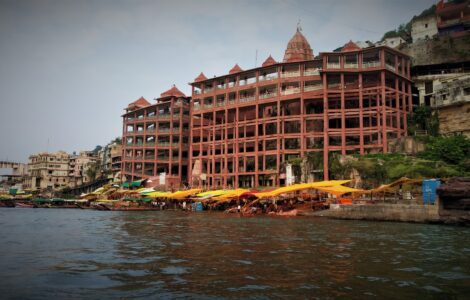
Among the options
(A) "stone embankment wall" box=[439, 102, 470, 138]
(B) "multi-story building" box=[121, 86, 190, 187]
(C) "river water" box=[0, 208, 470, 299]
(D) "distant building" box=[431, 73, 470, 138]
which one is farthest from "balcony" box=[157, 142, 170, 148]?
(C) "river water" box=[0, 208, 470, 299]

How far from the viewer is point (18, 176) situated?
12588cm

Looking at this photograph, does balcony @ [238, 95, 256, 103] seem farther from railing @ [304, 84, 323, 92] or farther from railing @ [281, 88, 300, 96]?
railing @ [304, 84, 323, 92]

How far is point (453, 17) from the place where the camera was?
61500mm

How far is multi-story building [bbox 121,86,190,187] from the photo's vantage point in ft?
237

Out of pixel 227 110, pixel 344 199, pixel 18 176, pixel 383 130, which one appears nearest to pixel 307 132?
pixel 383 130

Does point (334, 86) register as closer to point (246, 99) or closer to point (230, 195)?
point (246, 99)

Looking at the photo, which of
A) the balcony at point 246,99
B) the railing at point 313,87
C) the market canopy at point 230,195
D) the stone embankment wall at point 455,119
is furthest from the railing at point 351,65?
the market canopy at point 230,195

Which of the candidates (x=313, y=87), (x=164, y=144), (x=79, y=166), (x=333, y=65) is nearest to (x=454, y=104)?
(x=333, y=65)

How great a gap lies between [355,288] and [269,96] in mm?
51178

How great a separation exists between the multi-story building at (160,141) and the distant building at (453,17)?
44.9 meters

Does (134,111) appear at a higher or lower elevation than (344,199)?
higher

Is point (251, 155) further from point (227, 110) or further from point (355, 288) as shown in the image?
point (355, 288)

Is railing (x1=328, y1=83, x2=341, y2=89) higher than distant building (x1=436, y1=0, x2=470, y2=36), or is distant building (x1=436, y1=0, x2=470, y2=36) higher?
distant building (x1=436, y1=0, x2=470, y2=36)

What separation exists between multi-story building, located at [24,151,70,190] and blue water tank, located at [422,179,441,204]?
3931 inches
